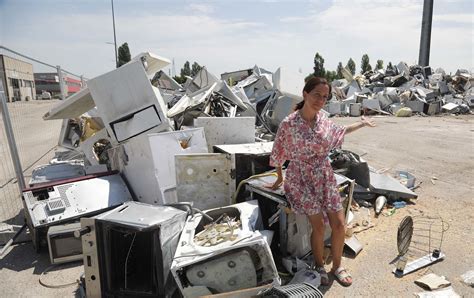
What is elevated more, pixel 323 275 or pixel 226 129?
pixel 226 129

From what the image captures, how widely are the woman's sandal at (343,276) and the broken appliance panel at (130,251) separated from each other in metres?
1.22

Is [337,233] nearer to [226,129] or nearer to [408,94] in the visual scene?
[226,129]

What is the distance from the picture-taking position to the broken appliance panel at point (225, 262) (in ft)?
6.82

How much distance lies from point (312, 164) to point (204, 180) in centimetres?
108

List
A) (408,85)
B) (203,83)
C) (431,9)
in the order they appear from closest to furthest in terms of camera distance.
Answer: (203,83)
(408,85)
(431,9)

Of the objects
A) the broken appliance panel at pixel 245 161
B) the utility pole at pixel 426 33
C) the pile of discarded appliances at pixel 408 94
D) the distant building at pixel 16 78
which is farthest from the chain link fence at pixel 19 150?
the utility pole at pixel 426 33

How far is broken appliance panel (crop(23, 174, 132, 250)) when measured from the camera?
3.16 metres

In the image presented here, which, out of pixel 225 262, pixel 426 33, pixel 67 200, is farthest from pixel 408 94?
pixel 225 262

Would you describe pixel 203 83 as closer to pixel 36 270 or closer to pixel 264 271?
pixel 36 270

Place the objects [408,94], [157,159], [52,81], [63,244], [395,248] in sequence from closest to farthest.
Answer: [63,244] → [395,248] → [157,159] → [52,81] → [408,94]

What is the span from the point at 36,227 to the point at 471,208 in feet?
14.9

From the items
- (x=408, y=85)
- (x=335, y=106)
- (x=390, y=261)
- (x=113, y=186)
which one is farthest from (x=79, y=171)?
(x=408, y=85)

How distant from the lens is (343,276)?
2.62 m

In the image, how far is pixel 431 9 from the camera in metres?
22.8
